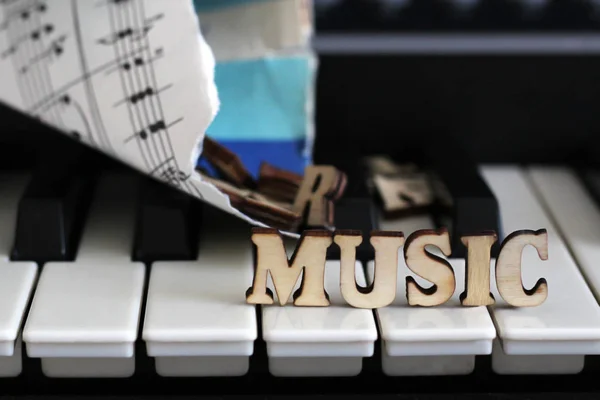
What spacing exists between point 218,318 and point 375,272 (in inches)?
4.7

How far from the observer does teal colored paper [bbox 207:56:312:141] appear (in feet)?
2.77

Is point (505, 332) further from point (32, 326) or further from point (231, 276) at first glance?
point (32, 326)

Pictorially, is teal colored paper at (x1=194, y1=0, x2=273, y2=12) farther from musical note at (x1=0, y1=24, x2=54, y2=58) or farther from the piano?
musical note at (x1=0, y1=24, x2=54, y2=58)

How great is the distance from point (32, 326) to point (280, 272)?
0.59 feet

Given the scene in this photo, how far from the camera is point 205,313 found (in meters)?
0.63

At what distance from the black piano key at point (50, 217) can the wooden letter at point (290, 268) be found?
178 mm

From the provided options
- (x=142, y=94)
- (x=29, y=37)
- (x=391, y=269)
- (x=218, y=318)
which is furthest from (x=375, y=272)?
(x=29, y=37)

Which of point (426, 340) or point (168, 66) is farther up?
point (168, 66)

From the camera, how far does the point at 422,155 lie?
92 centimetres

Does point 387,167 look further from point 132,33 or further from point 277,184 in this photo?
point 132,33

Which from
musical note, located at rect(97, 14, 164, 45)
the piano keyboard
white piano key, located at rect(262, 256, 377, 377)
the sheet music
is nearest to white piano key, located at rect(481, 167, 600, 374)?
the piano keyboard

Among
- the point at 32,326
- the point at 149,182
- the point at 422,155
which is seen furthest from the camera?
the point at 422,155

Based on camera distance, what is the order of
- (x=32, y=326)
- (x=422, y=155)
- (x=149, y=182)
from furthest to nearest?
1. (x=422, y=155)
2. (x=149, y=182)
3. (x=32, y=326)

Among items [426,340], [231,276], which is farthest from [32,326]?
[426,340]
